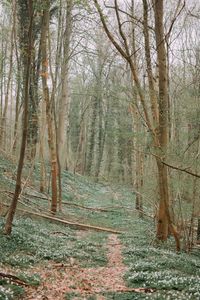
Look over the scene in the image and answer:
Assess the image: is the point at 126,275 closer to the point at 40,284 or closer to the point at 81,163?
the point at 40,284

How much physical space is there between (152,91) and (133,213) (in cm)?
1275

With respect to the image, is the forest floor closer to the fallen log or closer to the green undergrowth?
the green undergrowth

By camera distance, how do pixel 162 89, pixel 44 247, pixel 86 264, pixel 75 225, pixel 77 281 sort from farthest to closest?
pixel 75 225 < pixel 162 89 < pixel 44 247 < pixel 86 264 < pixel 77 281

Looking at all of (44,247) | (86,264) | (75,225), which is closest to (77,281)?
(86,264)

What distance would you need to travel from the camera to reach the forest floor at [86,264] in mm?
7941

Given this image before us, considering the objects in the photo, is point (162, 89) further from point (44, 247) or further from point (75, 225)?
point (75, 225)

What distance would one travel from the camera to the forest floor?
26.1 ft

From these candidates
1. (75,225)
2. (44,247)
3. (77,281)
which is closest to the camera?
(77,281)

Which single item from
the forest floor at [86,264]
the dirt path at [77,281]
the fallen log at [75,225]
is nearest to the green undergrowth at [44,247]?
the forest floor at [86,264]

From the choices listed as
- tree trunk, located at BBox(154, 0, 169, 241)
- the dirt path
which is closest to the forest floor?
the dirt path

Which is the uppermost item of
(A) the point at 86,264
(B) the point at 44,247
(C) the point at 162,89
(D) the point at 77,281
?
(C) the point at 162,89

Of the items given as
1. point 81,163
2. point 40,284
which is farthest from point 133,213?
point 81,163

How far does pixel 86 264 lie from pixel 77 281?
204 cm

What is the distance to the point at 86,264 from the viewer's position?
11.2 meters
